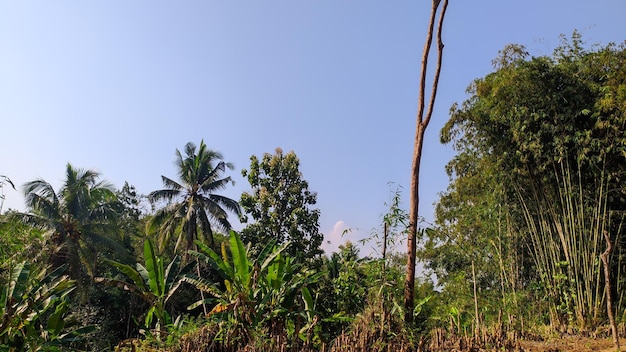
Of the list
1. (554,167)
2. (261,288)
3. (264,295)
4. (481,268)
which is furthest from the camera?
(481,268)

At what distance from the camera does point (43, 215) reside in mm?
14867

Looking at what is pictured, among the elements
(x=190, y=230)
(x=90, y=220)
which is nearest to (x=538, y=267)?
(x=190, y=230)

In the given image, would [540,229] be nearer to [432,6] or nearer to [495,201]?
[495,201]

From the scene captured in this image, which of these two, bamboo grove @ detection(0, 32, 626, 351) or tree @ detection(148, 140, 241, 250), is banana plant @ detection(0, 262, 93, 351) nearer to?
bamboo grove @ detection(0, 32, 626, 351)

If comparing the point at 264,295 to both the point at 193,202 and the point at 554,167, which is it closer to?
the point at 554,167

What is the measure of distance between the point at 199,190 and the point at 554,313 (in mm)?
12550

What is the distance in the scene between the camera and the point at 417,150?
19.8 ft

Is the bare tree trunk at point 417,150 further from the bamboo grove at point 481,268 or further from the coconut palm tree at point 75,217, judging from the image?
the coconut palm tree at point 75,217

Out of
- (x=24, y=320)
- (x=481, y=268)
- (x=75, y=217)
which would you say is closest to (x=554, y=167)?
(x=481, y=268)

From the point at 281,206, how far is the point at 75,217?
6991 millimetres

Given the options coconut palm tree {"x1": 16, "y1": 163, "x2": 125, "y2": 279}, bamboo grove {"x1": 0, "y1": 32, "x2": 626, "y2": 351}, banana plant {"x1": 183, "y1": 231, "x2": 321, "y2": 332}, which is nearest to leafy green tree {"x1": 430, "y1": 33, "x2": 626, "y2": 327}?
bamboo grove {"x1": 0, "y1": 32, "x2": 626, "y2": 351}

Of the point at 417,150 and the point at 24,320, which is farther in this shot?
the point at 417,150

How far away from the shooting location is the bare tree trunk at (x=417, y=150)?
5.35 metres

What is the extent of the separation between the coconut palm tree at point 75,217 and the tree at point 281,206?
476 cm
